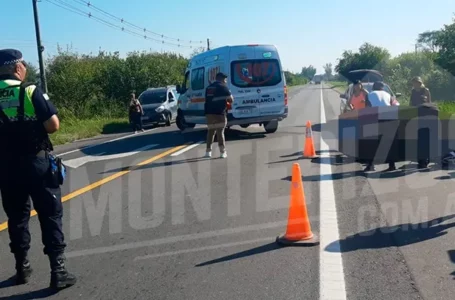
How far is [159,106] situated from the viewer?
24703mm

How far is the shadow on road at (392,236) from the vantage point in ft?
17.8

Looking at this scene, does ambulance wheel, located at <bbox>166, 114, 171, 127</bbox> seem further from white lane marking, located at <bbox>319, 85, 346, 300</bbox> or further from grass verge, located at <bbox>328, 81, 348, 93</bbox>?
grass verge, located at <bbox>328, 81, 348, 93</bbox>

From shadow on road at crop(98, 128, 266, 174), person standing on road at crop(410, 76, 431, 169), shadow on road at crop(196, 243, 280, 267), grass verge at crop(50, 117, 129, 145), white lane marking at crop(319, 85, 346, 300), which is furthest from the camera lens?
grass verge at crop(50, 117, 129, 145)

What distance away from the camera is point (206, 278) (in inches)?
187

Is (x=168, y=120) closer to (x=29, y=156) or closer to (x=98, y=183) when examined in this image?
(x=98, y=183)

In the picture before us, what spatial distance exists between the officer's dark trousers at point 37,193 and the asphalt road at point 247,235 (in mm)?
434

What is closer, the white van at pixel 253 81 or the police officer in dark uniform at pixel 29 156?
the police officer in dark uniform at pixel 29 156

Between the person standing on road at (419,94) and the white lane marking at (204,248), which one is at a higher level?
the person standing on road at (419,94)

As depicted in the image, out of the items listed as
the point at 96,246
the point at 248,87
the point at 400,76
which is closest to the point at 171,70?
the point at 400,76

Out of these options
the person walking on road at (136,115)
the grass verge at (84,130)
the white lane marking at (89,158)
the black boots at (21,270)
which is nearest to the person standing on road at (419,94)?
the white lane marking at (89,158)

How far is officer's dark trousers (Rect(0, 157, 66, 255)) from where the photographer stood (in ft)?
15.3

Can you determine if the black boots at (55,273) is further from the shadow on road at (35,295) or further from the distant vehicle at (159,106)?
the distant vehicle at (159,106)

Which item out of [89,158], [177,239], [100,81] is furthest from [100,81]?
[177,239]

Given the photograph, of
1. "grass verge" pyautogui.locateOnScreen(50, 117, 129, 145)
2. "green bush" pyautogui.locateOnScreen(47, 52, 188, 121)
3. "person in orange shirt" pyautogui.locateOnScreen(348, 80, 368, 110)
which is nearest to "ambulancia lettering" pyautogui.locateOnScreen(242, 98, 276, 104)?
"person in orange shirt" pyautogui.locateOnScreen(348, 80, 368, 110)
